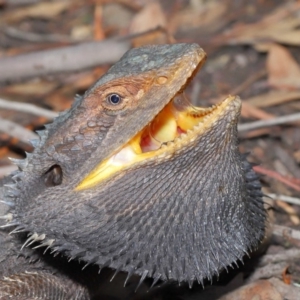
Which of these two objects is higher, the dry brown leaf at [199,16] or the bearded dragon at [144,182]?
the dry brown leaf at [199,16]

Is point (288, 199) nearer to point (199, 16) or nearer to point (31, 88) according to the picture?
point (31, 88)

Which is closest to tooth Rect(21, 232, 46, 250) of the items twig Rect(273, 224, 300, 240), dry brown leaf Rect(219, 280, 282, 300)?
dry brown leaf Rect(219, 280, 282, 300)

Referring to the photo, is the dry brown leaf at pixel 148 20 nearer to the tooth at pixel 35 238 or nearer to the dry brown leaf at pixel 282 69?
the dry brown leaf at pixel 282 69

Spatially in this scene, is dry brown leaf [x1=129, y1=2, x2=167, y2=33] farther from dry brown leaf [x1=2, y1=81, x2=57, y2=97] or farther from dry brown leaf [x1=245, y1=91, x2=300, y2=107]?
dry brown leaf [x1=245, y1=91, x2=300, y2=107]

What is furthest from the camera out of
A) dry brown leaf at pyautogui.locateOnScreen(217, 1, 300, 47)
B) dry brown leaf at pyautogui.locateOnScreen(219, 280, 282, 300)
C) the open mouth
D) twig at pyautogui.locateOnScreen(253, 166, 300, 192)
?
dry brown leaf at pyautogui.locateOnScreen(217, 1, 300, 47)

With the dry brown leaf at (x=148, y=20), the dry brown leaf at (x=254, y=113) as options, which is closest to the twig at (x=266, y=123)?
the dry brown leaf at (x=254, y=113)
